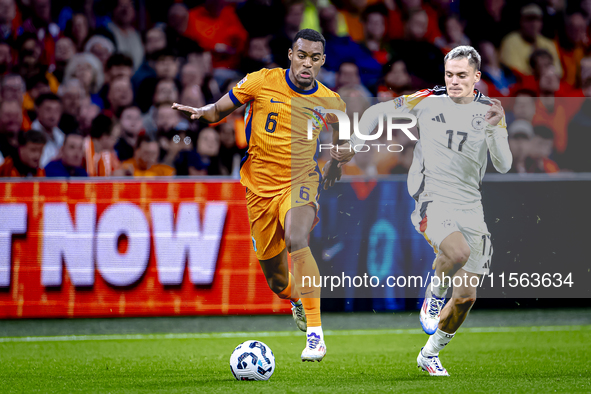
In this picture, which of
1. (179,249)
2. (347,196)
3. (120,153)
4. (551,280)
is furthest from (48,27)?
(551,280)

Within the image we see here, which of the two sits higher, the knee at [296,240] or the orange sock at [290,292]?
the knee at [296,240]

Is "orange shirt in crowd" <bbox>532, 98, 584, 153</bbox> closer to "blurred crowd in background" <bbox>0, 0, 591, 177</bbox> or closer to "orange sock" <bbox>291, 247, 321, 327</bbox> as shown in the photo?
"blurred crowd in background" <bbox>0, 0, 591, 177</bbox>

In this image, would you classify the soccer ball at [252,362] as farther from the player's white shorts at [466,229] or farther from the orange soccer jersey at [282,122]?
the player's white shorts at [466,229]

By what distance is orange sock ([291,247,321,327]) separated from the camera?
18.9 ft

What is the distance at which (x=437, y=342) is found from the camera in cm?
555

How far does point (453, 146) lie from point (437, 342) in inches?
57.0

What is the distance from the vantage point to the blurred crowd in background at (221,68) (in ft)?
27.6

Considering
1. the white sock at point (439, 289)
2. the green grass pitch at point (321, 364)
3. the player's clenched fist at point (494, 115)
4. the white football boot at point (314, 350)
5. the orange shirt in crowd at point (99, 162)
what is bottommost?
the green grass pitch at point (321, 364)

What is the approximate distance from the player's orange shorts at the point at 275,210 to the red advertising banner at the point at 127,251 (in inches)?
65.6

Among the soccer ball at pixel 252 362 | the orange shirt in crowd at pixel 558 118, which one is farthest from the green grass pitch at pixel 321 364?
the orange shirt in crowd at pixel 558 118

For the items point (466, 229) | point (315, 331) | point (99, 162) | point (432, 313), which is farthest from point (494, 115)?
point (99, 162)

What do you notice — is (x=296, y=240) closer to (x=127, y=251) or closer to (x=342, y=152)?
(x=342, y=152)

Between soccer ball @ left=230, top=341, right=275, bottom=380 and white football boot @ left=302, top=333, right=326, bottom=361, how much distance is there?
33 cm

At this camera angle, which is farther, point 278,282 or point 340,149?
point 278,282
